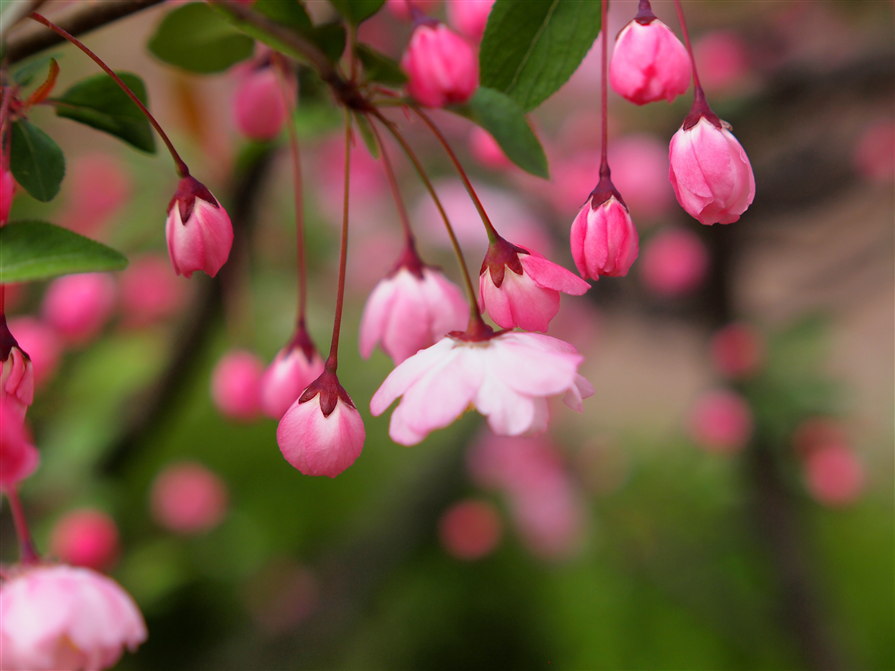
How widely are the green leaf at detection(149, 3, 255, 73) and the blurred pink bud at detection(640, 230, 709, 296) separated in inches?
33.3

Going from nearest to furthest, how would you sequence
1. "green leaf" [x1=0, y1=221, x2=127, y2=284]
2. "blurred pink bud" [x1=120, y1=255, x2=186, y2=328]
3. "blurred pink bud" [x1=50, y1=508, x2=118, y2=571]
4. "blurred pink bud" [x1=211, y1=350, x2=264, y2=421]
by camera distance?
"green leaf" [x1=0, y1=221, x2=127, y2=284]
"blurred pink bud" [x1=211, y1=350, x2=264, y2=421]
"blurred pink bud" [x1=50, y1=508, x2=118, y2=571]
"blurred pink bud" [x1=120, y1=255, x2=186, y2=328]

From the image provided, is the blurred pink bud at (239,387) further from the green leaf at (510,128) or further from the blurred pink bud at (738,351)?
the blurred pink bud at (738,351)

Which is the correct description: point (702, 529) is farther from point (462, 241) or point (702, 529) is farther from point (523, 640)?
point (462, 241)

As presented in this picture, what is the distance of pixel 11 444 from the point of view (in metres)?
0.31

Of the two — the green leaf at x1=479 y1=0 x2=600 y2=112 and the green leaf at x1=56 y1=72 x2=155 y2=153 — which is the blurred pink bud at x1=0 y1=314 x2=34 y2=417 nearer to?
the green leaf at x1=56 y1=72 x2=155 y2=153

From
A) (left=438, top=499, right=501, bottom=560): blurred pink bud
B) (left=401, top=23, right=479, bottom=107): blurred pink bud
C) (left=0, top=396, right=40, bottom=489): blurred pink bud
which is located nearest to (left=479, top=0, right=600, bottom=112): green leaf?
(left=401, top=23, right=479, bottom=107): blurred pink bud

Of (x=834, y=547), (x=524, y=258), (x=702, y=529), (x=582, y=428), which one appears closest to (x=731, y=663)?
(x=702, y=529)

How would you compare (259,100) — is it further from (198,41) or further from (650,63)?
(650,63)

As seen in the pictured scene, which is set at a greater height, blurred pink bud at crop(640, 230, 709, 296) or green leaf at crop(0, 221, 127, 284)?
green leaf at crop(0, 221, 127, 284)

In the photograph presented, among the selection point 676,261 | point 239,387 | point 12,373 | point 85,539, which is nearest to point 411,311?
point 12,373

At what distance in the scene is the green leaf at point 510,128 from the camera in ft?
1.02

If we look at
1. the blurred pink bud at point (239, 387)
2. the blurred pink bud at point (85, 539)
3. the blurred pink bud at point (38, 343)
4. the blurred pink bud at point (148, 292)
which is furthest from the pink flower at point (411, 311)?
the blurred pink bud at point (148, 292)

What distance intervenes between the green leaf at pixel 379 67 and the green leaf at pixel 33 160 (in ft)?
0.48

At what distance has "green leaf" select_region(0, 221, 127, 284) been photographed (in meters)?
0.30
